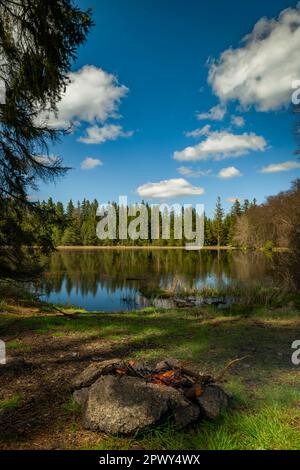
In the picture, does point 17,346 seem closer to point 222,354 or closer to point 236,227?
point 222,354

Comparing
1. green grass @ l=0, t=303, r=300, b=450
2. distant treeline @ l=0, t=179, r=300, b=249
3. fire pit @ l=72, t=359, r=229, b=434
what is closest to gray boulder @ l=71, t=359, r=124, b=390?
fire pit @ l=72, t=359, r=229, b=434

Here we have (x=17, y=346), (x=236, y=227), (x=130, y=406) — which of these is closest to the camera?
(x=130, y=406)

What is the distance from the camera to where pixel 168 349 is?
7449 mm

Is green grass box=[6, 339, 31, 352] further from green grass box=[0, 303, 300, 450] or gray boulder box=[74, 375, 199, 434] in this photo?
gray boulder box=[74, 375, 199, 434]

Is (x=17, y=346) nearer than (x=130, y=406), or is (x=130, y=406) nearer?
(x=130, y=406)

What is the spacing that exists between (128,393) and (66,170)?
6249 mm

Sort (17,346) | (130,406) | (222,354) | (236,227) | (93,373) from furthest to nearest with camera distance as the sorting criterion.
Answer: (236,227), (17,346), (222,354), (93,373), (130,406)

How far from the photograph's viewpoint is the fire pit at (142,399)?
3.63 m

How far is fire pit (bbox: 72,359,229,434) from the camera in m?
3.63

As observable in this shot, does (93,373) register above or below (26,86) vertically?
below

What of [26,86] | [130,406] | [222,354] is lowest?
[222,354]

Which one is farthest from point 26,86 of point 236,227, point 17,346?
point 236,227

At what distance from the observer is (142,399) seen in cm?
373
